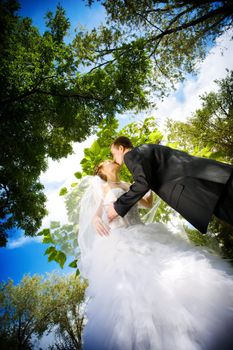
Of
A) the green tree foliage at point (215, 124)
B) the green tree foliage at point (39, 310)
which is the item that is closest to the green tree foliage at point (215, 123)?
the green tree foliage at point (215, 124)

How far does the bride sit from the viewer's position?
124 centimetres

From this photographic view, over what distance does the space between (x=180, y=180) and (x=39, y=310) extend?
2521cm

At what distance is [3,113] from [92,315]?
622 cm

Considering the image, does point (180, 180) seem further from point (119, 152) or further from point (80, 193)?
Result: point (80, 193)

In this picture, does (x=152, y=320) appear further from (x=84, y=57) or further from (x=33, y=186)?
(x=33, y=186)

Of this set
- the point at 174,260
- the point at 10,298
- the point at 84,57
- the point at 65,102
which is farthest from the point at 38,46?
the point at 10,298

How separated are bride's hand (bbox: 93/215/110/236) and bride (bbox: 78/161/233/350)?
0.02 meters

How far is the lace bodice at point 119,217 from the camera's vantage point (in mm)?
2510

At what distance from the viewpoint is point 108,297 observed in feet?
5.57

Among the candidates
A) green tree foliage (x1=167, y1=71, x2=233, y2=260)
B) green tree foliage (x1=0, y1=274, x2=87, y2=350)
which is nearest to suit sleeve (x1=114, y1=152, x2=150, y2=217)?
green tree foliage (x1=167, y1=71, x2=233, y2=260)

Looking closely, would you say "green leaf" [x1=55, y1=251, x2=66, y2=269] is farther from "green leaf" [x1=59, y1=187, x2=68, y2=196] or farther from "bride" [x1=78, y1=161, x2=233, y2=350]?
"green leaf" [x1=59, y1=187, x2=68, y2=196]

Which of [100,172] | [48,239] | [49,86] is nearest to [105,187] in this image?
[100,172]

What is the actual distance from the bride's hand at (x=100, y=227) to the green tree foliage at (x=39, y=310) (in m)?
22.0

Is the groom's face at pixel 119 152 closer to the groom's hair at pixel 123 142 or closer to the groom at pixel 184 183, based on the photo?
the groom's hair at pixel 123 142
